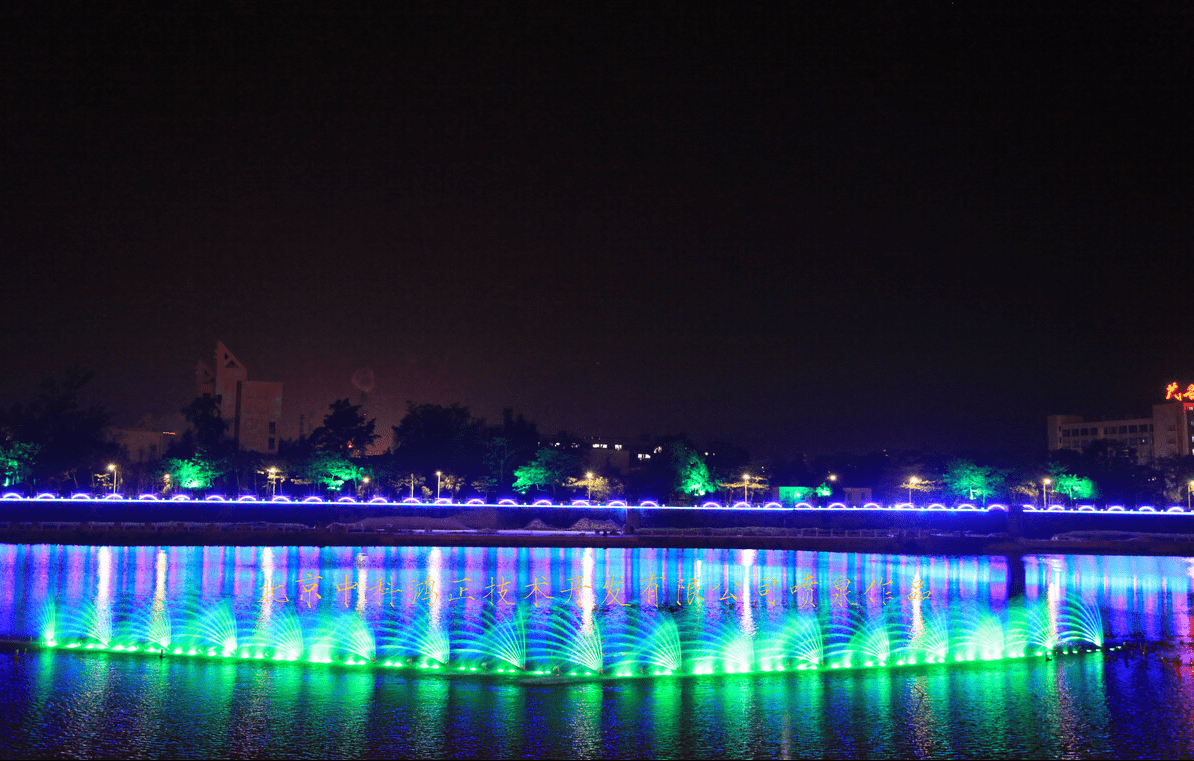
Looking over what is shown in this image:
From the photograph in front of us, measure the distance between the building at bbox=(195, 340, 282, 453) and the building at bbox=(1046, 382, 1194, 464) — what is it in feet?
378

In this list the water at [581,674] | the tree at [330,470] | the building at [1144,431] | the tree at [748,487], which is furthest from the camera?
the building at [1144,431]

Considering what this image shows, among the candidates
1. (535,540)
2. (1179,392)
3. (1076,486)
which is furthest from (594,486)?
(1179,392)

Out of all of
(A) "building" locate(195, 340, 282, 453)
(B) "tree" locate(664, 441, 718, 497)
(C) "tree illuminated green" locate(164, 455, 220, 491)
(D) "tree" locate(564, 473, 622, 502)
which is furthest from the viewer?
(A) "building" locate(195, 340, 282, 453)

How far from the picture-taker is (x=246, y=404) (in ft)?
447

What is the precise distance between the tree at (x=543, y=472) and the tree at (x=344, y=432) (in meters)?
19.6

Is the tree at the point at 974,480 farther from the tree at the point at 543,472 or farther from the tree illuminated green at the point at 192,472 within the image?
the tree illuminated green at the point at 192,472

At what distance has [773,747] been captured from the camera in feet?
45.4

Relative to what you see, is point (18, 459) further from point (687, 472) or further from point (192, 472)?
point (687, 472)

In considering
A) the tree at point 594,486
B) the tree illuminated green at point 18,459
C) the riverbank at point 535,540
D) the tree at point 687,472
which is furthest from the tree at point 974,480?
the tree illuminated green at point 18,459

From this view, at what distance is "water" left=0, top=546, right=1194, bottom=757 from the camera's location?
14.2m

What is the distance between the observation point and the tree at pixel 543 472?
340 ft

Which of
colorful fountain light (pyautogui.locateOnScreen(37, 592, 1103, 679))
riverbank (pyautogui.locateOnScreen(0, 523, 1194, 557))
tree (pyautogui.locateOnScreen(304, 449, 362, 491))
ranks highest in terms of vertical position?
tree (pyautogui.locateOnScreen(304, 449, 362, 491))

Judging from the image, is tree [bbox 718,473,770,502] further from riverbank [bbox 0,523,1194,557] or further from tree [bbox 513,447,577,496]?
riverbank [bbox 0,523,1194,557]

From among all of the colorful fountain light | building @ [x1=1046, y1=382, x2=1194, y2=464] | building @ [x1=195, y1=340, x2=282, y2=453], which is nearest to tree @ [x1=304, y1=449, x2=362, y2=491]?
building @ [x1=195, y1=340, x2=282, y2=453]
